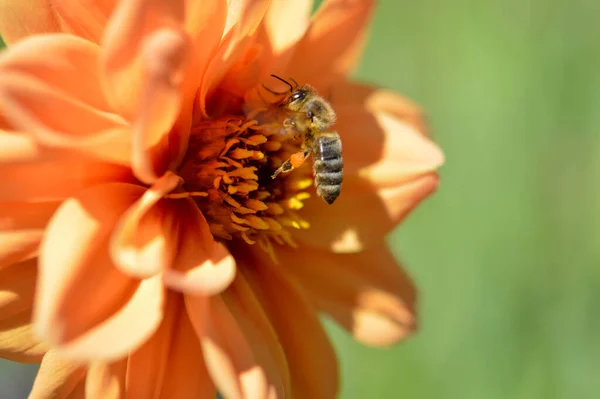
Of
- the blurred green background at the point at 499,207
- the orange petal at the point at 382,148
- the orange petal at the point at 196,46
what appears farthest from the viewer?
the blurred green background at the point at 499,207

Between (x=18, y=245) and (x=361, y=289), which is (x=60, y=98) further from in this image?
(x=361, y=289)

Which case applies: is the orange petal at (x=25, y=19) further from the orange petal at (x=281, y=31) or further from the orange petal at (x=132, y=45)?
the orange petal at (x=281, y=31)

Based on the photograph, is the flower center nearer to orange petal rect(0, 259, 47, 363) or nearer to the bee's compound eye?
the bee's compound eye

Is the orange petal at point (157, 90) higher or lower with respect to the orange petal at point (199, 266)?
higher

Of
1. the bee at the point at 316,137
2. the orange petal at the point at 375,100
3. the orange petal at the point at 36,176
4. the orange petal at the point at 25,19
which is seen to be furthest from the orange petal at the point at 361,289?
the orange petal at the point at 25,19

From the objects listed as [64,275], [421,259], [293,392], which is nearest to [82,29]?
[64,275]
